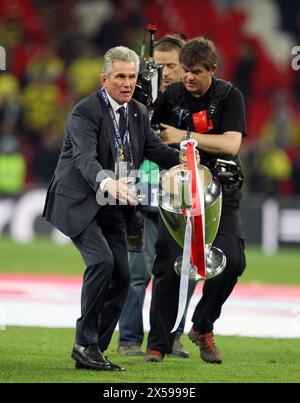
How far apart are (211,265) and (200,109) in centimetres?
139

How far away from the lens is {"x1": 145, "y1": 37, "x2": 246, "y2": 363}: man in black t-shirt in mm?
9250

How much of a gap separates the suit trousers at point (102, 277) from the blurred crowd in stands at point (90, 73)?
13.3 meters

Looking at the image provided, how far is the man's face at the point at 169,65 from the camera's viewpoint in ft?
34.3

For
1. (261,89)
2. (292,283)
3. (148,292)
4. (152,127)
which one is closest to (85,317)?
(152,127)

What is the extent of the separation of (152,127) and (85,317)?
1.78 metres

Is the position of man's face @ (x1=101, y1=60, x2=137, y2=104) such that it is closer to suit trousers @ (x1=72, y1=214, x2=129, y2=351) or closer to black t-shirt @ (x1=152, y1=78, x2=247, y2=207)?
suit trousers @ (x1=72, y1=214, x2=129, y2=351)

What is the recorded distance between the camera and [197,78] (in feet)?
30.6

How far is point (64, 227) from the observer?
338 inches

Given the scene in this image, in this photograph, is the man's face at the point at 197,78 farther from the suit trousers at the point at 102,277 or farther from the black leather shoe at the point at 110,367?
the black leather shoe at the point at 110,367

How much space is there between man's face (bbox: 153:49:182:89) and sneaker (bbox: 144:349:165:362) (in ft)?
7.75

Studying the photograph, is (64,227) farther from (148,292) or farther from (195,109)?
(148,292)

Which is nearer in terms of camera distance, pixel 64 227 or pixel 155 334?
pixel 64 227

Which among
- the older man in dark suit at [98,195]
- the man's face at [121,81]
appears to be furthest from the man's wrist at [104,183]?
the man's face at [121,81]

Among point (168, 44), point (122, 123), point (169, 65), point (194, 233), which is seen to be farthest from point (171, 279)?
point (168, 44)
